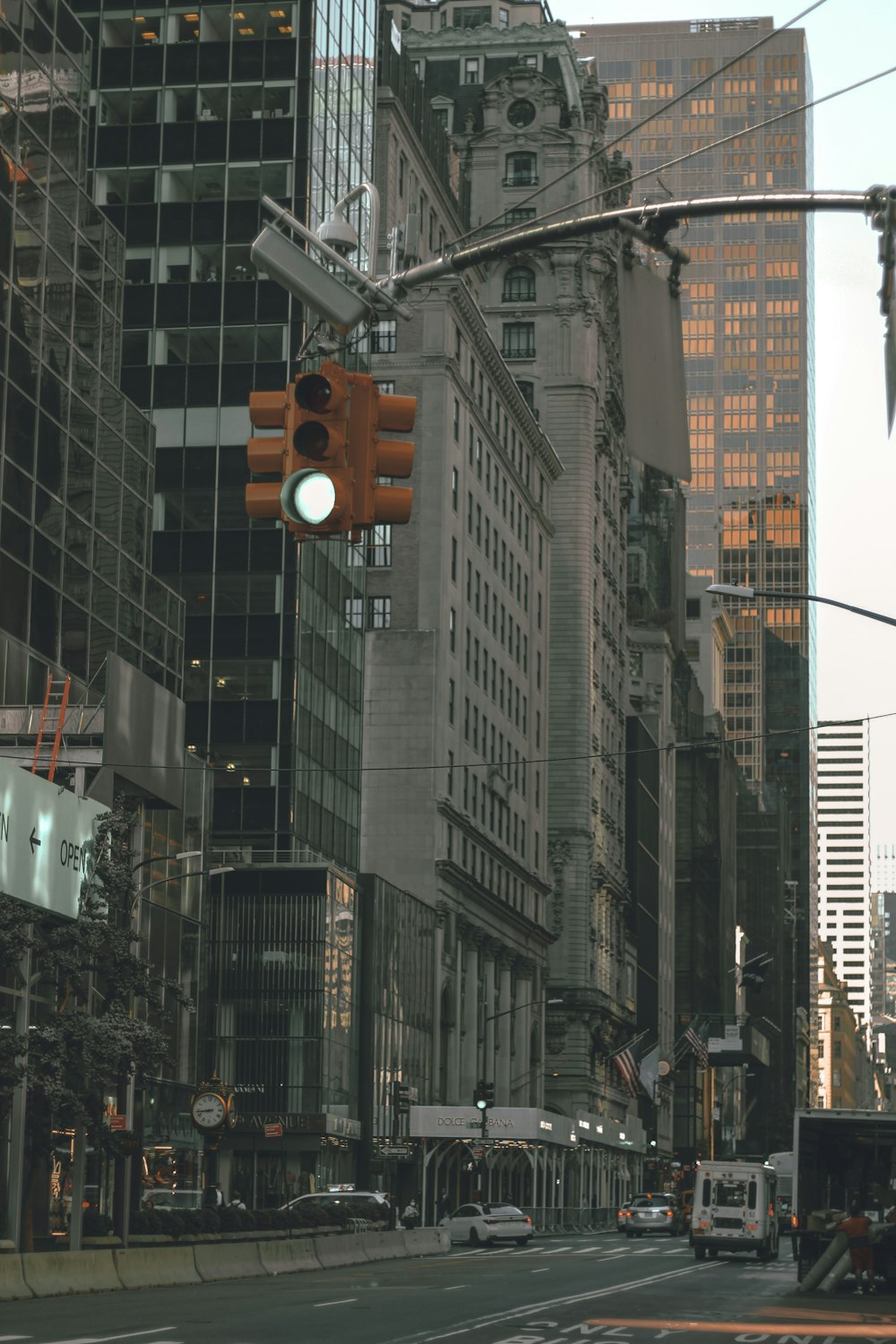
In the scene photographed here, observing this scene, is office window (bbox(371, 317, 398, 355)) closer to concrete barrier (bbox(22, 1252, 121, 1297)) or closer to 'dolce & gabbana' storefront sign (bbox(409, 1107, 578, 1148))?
'dolce & gabbana' storefront sign (bbox(409, 1107, 578, 1148))

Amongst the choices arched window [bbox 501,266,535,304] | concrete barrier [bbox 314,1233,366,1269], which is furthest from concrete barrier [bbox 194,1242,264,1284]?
arched window [bbox 501,266,535,304]

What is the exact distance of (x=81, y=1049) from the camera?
3734 cm

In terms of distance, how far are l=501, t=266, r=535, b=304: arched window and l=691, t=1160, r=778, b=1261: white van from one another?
279 feet

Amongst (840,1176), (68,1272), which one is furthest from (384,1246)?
(68,1272)

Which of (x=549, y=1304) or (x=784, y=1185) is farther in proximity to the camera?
(x=784, y=1185)

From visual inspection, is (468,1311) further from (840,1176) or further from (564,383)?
(564,383)

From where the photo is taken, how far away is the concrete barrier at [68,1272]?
94.9ft

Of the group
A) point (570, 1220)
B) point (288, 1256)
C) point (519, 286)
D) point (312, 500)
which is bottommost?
point (570, 1220)

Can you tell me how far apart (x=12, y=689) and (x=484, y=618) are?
5692 cm

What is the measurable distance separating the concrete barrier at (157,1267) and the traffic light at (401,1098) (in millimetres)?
36490

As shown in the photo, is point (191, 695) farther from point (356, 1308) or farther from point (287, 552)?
point (356, 1308)

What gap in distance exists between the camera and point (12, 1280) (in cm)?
2833

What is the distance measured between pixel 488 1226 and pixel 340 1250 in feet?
67.5

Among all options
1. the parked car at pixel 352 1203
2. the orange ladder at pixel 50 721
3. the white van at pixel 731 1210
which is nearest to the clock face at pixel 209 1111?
the parked car at pixel 352 1203
